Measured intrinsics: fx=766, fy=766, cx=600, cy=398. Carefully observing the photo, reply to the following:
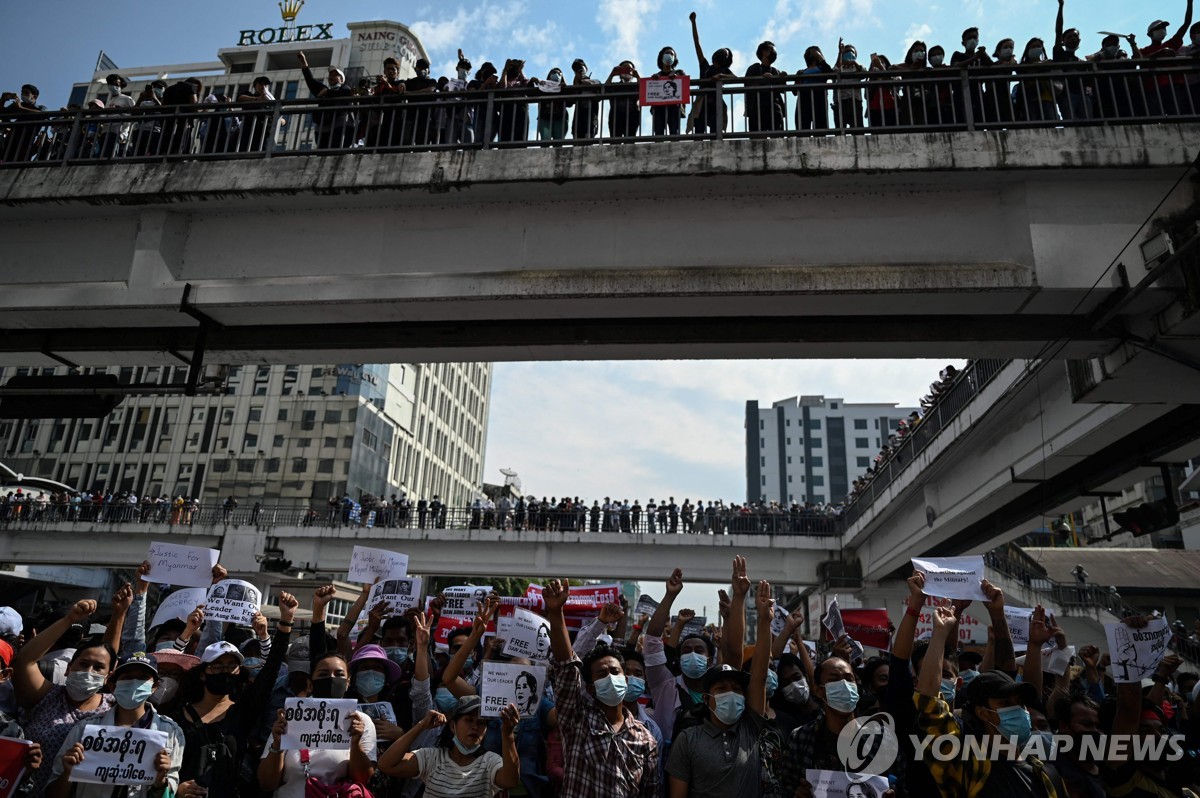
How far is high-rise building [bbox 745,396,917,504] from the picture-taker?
109 meters

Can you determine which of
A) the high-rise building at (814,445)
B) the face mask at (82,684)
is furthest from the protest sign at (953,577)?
the high-rise building at (814,445)

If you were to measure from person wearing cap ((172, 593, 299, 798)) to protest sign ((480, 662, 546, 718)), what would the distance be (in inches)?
62.3

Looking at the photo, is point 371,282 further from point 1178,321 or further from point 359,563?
point 1178,321

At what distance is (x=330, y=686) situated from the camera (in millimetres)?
5250

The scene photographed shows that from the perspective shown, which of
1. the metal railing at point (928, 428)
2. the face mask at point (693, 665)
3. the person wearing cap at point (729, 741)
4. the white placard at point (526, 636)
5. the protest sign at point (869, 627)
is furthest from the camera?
the metal railing at point (928, 428)

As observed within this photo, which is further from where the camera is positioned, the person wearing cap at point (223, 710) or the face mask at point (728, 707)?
the person wearing cap at point (223, 710)

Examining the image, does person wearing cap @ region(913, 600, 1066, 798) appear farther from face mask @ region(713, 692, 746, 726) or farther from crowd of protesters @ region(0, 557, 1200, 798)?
face mask @ region(713, 692, 746, 726)

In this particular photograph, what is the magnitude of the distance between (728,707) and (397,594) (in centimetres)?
404

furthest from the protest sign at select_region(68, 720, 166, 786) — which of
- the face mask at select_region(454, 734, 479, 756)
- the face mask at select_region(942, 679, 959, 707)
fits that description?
the face mask at select_region(942, 679, 959, 707)

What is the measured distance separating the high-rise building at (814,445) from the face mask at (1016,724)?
105m

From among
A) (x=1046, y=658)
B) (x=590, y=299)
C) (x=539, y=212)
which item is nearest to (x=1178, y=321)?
(x=1046, y=658)

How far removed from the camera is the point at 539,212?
26.6 feet

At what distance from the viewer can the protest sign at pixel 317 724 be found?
4625 mm

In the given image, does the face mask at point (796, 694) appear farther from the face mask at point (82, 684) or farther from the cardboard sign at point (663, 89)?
the cardboard sign at point (663, 89)
